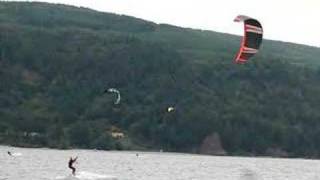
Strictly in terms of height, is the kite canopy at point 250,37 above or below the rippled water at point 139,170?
above

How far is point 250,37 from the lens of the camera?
1356 inches

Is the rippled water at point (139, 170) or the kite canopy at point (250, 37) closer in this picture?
the kite canopy at point (250, 37)

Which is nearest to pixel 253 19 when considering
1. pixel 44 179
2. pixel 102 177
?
pixel 44 179

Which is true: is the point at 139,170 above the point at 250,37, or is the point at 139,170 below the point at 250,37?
below

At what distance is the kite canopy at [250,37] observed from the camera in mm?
34156

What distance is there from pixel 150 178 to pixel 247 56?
1872 inches

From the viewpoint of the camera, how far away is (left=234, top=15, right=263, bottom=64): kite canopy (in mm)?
34156

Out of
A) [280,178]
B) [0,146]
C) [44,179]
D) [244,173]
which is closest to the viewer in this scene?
[244,173]

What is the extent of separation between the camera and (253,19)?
111 ft

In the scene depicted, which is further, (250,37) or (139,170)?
(139,170)

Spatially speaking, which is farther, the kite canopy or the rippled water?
the rippled water

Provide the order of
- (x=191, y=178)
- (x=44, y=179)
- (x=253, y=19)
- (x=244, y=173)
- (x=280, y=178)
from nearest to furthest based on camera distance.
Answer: (x=244, y=173), (x=253, y=19), (x=44, y=179), (x=191, y=178), (x=280, y=178)

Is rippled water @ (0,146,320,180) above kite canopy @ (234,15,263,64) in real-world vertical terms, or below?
below

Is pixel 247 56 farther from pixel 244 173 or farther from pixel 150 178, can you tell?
pixel 150 178
